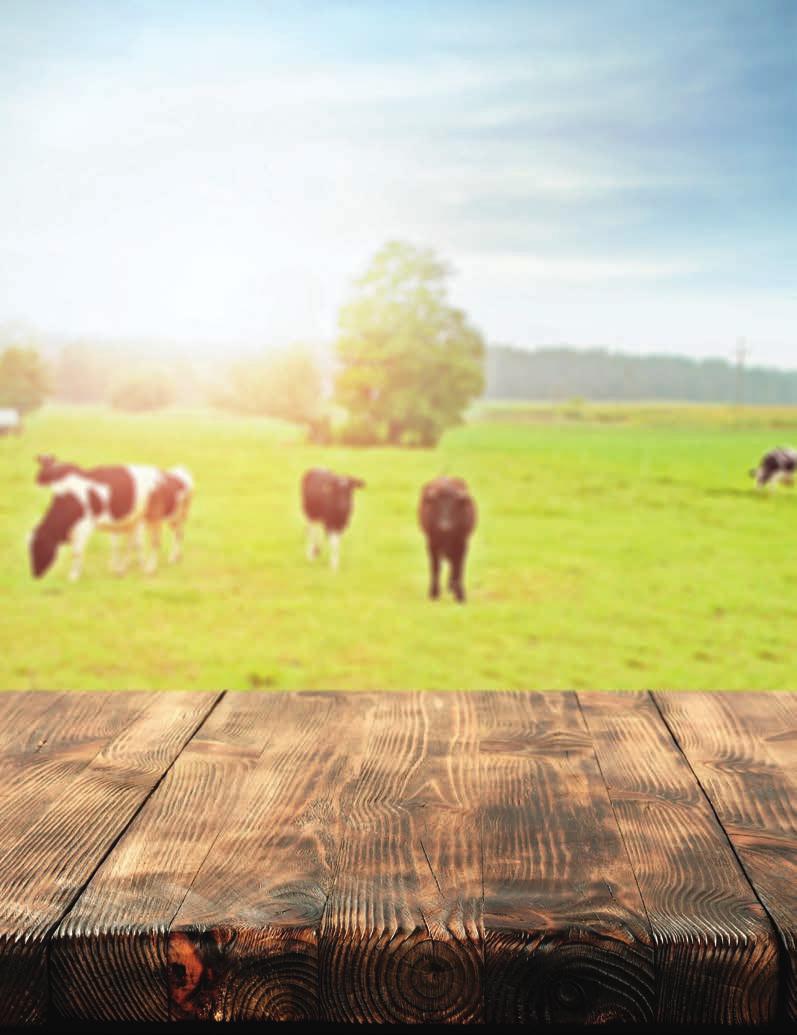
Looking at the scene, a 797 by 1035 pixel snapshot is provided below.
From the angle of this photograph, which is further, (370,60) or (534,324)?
(534,324)

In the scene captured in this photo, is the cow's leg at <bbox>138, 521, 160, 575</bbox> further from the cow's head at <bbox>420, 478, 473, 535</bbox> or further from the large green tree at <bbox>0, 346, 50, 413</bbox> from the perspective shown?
the cow's head at <bbox>420, 478, 473, 535</bbox>

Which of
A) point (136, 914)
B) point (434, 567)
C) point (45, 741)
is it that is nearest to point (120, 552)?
point (434, 567)

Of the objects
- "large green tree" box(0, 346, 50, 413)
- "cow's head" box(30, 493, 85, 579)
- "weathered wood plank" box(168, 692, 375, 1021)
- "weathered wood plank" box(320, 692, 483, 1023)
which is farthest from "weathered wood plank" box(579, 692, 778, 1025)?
"large green tree" box(0, 346, 50, 413)

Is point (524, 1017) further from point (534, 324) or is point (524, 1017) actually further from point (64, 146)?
point (64, 146)

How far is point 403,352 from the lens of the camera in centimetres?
478

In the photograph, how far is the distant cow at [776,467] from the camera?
4965 millimetres

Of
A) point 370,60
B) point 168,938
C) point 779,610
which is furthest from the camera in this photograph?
point 779,610

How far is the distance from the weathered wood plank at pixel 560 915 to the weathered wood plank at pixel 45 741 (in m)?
0.36

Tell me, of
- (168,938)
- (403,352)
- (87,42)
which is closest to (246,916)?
(168,938)

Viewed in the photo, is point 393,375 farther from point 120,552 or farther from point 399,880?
point 399,880

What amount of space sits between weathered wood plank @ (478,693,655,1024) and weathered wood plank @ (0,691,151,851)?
0.36 metres

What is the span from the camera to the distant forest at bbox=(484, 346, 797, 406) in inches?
189

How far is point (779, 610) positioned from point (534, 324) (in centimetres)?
183

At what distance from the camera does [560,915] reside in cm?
61
